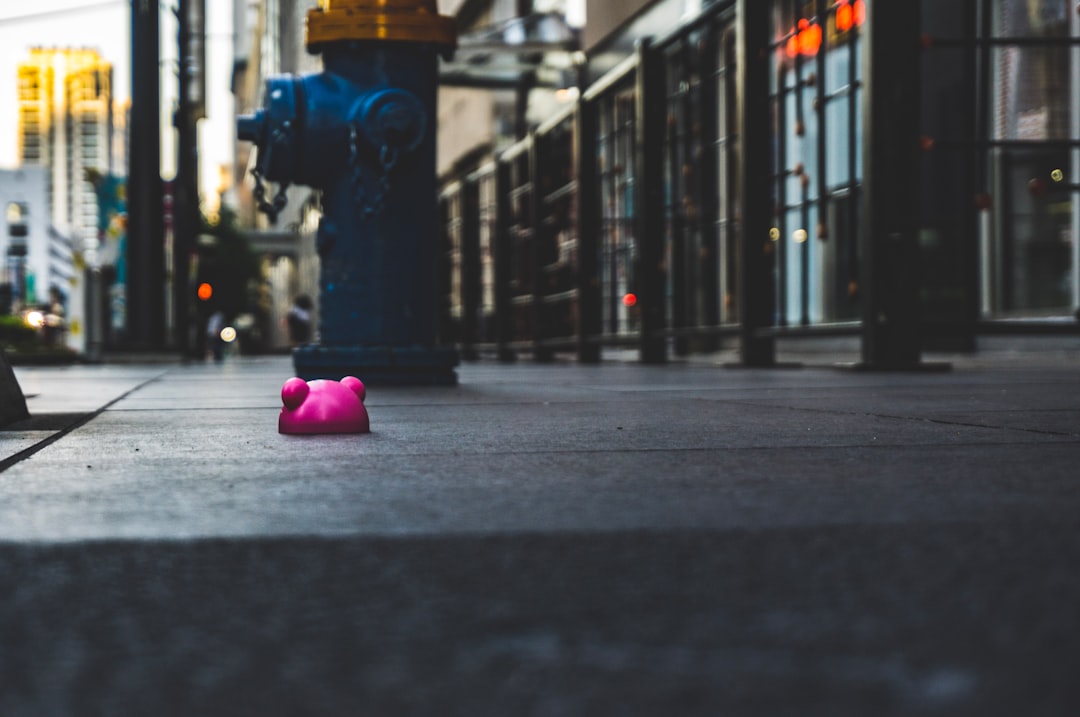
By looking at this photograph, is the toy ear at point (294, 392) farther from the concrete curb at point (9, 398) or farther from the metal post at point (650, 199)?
the metal post at point (650, 199)

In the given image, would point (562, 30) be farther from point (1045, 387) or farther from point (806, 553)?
point (806, 553)

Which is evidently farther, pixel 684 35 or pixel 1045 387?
pixel 684 35

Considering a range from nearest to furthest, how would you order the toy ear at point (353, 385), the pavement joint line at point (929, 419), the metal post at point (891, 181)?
the pavement joint line at point (929, 419), the toy ear at point (353, 385), the metal post at point (891, 181)

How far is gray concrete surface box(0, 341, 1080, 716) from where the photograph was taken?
0.98 metres

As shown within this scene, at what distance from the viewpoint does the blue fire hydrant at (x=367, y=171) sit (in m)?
6.68

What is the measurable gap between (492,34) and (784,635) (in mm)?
22787

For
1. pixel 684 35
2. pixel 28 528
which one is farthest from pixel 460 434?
pixel 684 35

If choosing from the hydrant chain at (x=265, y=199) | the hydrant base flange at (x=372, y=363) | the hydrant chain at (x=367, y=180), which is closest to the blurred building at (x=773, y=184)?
the hydrant chain at (x=367, y=180)

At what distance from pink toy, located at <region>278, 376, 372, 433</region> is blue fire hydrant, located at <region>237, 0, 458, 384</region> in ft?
10.9

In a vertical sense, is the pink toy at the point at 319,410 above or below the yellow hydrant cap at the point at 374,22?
below

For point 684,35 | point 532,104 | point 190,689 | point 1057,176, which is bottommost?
point 190,689

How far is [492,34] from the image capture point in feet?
76.3

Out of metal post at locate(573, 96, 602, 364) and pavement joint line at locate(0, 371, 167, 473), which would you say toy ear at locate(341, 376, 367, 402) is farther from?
metal post at locate(573, 96, 602, 364)

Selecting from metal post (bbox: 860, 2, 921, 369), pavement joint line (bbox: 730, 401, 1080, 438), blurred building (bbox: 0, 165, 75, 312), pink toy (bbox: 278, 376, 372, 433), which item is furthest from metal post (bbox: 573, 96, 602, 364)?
blurred building (bbox: 0, 165, 75, 312)
